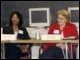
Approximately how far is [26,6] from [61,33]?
3.63ft

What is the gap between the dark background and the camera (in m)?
3.96

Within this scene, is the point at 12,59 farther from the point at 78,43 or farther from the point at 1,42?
the point at 78,43

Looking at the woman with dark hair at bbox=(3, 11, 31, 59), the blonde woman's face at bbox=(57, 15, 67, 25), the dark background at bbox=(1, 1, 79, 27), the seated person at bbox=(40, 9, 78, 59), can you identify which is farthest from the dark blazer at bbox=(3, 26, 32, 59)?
the dark background at bbox=(1, 1, 79, 27)

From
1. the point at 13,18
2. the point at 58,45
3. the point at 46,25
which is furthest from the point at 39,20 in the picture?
the point at 58,45

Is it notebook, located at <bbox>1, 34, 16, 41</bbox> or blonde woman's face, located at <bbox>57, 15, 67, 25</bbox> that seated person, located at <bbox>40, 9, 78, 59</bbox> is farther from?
notebook, located at <bbox>1, 34, 16, 41</bbox>

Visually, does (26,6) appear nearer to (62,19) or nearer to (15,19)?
(15,19)

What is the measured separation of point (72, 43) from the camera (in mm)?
3062

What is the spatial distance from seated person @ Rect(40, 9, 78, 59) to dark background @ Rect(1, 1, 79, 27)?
650 millimetres

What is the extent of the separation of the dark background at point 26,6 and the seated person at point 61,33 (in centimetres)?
65

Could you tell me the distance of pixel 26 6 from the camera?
4082 millimetres

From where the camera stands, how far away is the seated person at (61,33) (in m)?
3.05

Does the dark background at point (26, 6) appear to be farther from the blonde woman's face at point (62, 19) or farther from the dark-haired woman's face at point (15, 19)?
the blonde woman's face at point (62, 19)

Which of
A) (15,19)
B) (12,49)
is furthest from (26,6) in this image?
(12,49)

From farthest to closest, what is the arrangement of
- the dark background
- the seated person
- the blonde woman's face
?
the dark background < the blonde woman's face < the seated person
